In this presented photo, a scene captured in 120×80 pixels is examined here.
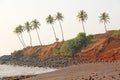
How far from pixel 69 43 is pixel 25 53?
166 ft

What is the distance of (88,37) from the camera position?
374 feet

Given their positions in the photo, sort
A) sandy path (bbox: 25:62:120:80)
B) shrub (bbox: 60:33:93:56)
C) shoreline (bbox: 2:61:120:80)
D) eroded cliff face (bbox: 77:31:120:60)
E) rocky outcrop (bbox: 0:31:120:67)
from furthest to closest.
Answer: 1. shrub (bbox: 60:33:93:56)
2. eroded cliff face (bbox: 77:31:120:60)
3. rocky outcrop (bbox: 0:31:120:67)
4. shoreline (bbox: 2:61:120:80)
5. sandy path (bbox: 25:62:120:80)

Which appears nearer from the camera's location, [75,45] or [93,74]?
[93,74]

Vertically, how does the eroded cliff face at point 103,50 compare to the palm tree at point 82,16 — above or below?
below

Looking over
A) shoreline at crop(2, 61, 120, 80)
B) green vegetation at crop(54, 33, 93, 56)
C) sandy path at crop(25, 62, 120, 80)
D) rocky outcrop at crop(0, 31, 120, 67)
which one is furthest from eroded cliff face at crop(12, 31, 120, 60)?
sandy path at crop(25, 62, 120, 80)

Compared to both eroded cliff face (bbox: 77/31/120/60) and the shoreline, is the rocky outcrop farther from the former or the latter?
the shoreline

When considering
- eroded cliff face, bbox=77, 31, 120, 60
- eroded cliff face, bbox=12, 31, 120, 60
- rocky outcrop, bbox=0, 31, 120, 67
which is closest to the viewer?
eroded cliff face, bbox=12, 31, 120, 60

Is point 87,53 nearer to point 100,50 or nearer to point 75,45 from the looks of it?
point 100,50

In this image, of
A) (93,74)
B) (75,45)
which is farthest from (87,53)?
(93,74)

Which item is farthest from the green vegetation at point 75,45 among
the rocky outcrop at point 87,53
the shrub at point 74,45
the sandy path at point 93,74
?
the sandy path at point 93,74

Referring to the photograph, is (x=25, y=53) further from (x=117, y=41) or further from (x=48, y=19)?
(x=117, y=41)

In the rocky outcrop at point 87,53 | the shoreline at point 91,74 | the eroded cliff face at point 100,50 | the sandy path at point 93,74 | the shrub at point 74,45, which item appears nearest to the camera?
the sandy path at point 93,74

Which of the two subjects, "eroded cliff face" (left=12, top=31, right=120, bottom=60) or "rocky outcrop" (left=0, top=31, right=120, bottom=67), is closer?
"eroded cliff face" (left=12, top=31, right=120, bottom=60)

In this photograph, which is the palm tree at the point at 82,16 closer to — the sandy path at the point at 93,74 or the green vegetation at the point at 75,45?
the green vegetation at the point at 75,45
